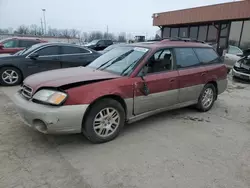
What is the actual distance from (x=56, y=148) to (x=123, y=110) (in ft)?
3.88

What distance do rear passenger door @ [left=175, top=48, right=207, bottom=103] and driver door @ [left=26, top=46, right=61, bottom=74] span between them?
490 cm

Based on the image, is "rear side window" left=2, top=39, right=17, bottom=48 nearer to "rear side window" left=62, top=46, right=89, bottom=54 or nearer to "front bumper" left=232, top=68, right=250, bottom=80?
"rear side window" left=62, top=46, right=89, bottom=54

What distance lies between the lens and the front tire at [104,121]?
3.05 meters

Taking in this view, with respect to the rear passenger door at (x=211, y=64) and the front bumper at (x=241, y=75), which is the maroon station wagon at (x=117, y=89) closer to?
the rear passenger door at (x=211, y=64)

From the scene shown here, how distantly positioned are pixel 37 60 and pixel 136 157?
5.69 meters

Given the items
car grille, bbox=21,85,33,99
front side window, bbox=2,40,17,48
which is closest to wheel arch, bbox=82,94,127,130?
car grille, bbox=21,85,33,99

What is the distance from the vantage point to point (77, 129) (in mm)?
2955

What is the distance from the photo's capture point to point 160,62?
3898 mm

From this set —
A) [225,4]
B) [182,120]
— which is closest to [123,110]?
[182,120]

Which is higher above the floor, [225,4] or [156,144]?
[225,4]

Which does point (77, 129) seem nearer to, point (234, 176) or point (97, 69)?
point (97, 69)

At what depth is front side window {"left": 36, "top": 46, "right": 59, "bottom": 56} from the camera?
23.8 ft

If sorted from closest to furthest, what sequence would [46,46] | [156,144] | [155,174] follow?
1. [155,174]
2. [156,144]
3. [46,46]

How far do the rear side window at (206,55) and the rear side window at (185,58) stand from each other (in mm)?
175
